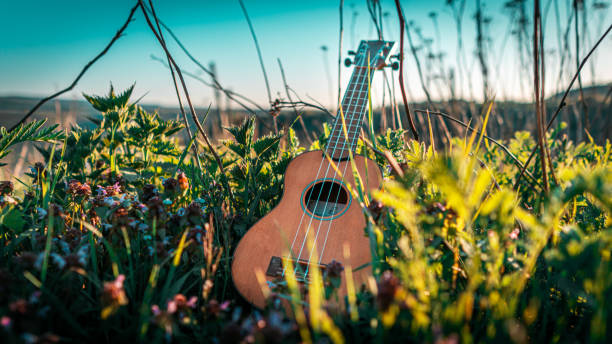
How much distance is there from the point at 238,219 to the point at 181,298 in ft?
2.16

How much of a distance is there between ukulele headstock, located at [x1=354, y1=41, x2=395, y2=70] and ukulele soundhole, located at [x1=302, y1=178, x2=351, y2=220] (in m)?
0.74

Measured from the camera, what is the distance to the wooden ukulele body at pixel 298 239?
1059 millimetres

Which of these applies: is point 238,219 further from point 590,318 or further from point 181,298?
point 590,318

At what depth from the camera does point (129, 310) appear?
36.2 inches

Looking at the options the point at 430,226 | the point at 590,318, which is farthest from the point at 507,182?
the point at 430,226

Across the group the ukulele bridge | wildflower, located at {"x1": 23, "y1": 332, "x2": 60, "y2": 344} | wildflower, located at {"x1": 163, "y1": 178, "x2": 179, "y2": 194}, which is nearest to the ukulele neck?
the ukulele bridge

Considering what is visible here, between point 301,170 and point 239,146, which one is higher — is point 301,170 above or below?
below

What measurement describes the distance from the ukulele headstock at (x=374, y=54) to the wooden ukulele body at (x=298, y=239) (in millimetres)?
697

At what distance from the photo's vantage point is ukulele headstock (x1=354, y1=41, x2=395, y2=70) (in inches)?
70.4

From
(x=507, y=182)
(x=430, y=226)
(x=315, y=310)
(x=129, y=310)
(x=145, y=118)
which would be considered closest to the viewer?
(x=315, y=310)

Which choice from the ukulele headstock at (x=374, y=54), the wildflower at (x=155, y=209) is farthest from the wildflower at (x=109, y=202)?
the ukulele headstock at (x=374, y=54)

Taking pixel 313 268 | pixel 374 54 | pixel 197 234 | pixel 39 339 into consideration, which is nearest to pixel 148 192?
pixel 197 234

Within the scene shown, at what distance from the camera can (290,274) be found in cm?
98

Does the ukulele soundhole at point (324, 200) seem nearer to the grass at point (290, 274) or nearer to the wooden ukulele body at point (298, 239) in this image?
the wooden ukulele body at point (298, 239)
